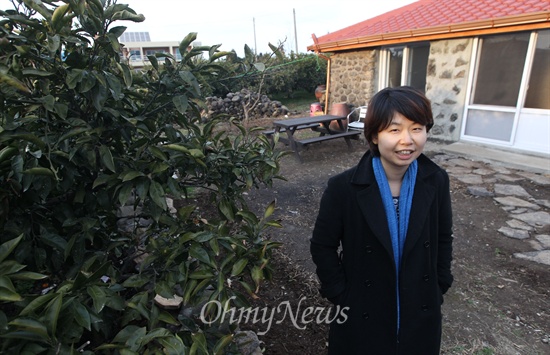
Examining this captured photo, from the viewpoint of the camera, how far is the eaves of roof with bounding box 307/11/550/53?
5.12 meters

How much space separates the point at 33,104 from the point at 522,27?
6.69 meters

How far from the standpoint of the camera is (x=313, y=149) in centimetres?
706

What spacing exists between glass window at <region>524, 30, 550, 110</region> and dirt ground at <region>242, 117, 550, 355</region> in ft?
6.97

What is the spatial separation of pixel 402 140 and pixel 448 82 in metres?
6.42

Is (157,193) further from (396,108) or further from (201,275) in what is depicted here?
(396,108)

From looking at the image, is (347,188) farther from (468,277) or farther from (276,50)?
(468,277)

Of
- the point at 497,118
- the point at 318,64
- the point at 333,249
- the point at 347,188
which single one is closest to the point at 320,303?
the point at 333,249

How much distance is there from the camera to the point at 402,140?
4.16 ft

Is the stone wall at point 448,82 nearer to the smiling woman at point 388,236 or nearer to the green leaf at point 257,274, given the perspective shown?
the smiling woman at point 388,236

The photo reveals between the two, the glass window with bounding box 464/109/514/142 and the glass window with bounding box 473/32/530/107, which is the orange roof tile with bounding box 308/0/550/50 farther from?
the glass window with bounding box 464/109/514/142

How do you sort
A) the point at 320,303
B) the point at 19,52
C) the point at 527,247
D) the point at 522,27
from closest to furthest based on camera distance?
the point at 19,52, the point at 320,303, the point at 527,247, the point at 522,27

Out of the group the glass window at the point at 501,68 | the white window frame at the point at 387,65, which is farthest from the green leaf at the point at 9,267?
the white window frame at the point at 387,65

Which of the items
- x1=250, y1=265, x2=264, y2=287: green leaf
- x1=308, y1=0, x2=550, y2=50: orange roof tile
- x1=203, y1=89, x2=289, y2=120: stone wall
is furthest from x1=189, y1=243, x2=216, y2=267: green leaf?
x1=203, y1=89, x2=289, y2=120: stone wall

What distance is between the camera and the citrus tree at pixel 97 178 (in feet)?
2.91
